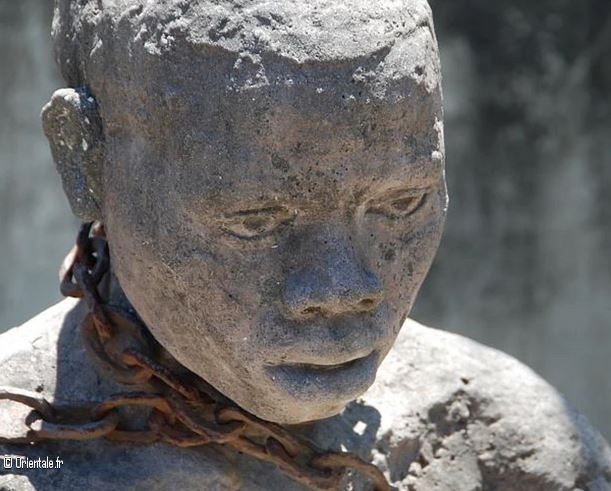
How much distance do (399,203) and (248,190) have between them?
6.2 inches

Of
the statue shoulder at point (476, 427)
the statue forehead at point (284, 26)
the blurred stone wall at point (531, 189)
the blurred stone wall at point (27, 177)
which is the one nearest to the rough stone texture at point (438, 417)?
the statue shoulder at point (476, 427)

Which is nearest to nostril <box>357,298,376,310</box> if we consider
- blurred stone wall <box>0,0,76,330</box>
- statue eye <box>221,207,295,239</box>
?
statue eye <box>221,207,295,239</box>

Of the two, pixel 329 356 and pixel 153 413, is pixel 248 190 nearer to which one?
pixel 329 356

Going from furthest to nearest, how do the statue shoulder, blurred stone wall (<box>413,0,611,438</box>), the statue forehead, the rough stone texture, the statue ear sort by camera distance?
blurred stone wall (<box>413,0,611,438</box>) < the statue shoulder < the rough stone texture < the statue ear < the statue forehead

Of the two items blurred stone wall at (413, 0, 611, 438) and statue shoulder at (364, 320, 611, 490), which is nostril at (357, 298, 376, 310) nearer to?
statue shoulder at (364, 320, 611, 490)

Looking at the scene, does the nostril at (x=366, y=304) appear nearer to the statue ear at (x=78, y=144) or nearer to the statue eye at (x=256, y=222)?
the statue eye at (x=256, y=222)

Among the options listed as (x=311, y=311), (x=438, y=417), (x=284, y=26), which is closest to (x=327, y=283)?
(x=311, y=311)

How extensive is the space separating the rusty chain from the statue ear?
0.34ft

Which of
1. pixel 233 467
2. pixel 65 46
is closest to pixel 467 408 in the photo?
pixel 233 467

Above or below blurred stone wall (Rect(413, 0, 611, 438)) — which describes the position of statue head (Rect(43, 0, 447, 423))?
below

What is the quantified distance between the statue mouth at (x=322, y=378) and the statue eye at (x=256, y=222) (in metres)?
0.13

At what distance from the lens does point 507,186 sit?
3475 mm

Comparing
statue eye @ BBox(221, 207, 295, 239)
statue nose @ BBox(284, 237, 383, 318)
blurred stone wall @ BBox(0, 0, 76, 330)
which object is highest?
blurred stone wall @ BBox(0, 0, 76, 330)

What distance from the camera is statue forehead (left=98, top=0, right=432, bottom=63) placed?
153 cm
